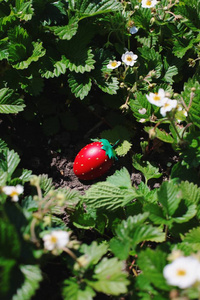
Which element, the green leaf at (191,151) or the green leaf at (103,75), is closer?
the green leaf at (191,151)

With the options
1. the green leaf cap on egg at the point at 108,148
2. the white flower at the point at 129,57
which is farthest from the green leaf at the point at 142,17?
the green leaf cap on egg at the point at 108,148

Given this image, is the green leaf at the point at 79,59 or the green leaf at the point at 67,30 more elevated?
the green leaf at the point at 67,30

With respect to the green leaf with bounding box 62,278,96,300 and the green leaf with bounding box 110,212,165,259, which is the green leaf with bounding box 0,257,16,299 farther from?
the green leaf with bounding box 110,212,165,259

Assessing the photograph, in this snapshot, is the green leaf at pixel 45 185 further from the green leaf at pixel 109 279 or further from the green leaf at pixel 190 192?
the green leaf at pixel 190 192

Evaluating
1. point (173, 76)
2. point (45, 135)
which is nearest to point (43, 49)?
point (45, 135)

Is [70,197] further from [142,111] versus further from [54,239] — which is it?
[142,111]

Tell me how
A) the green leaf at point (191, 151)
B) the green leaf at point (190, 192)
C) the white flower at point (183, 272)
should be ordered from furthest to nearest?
the green leaf at point (191, 151), the green leaf at point (190, 192), the white flower at point (183, 272)

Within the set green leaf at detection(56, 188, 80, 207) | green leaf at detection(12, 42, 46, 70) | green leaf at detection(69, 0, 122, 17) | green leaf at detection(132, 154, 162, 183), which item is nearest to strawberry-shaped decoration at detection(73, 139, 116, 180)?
green leaf at detection(132, 154, 162, 183)
